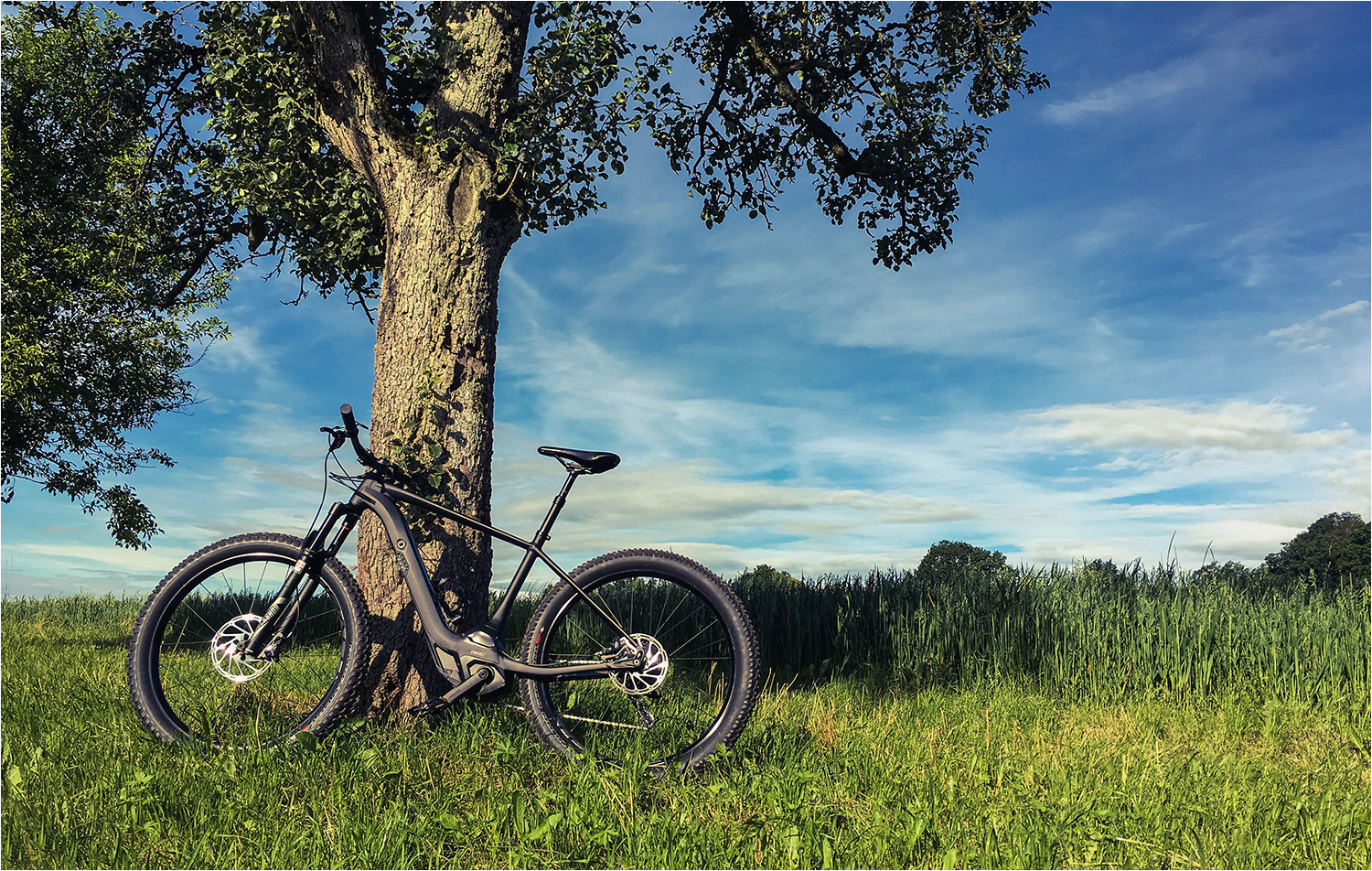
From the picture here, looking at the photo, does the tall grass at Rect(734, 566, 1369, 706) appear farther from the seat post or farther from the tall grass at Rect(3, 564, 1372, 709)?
the seat post

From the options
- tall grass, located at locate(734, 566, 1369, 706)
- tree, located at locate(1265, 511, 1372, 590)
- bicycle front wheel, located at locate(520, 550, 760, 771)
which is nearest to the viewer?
bicycle front wheel, located at locate(520, 550, 760, 771)

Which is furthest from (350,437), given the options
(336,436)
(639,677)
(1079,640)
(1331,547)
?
(1331,547)

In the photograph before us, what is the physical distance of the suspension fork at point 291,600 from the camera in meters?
4.44

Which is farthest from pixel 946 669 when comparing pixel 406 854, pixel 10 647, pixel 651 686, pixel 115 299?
pixel 115 299

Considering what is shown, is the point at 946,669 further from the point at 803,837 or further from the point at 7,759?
the point at 7,759

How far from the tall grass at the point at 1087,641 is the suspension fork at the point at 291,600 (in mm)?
5069

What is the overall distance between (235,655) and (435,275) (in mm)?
2548

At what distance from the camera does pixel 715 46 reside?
32.2 ft

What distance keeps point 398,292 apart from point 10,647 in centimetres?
798

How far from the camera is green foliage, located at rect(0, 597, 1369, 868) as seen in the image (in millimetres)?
3307

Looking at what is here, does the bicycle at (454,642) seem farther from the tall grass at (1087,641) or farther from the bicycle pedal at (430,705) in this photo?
the tall grass at (1087,641)

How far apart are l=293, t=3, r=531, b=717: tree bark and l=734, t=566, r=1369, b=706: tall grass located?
14.3 ft

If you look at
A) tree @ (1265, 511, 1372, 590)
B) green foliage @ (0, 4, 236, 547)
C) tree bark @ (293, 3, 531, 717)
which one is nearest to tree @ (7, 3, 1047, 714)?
tree bark @ (293, 3, 531, 717)

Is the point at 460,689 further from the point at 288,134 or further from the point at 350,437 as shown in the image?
the point at 288,134
